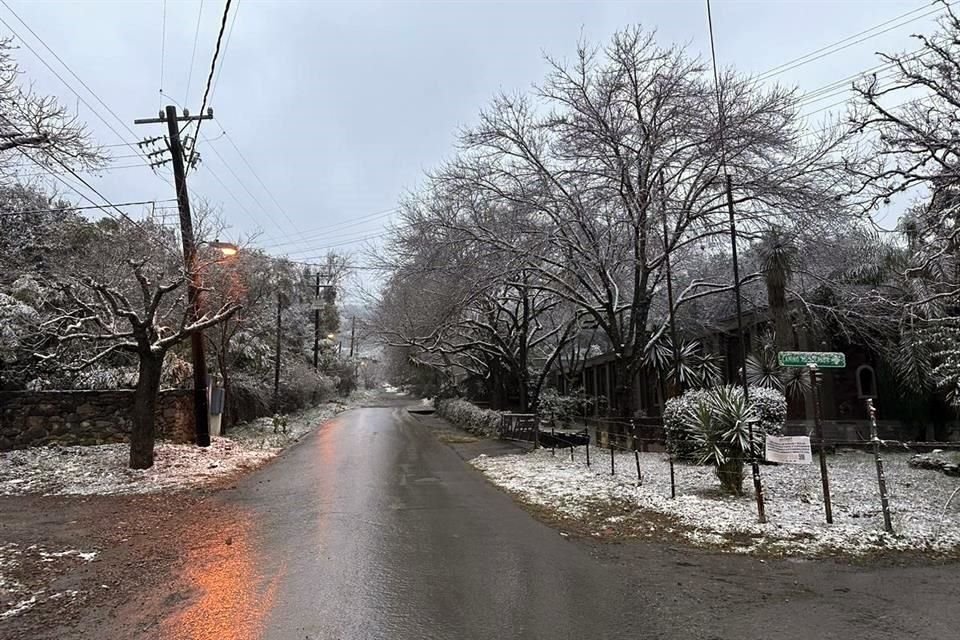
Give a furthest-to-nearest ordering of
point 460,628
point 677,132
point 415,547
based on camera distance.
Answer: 1. point 677,132
2. point 415,547
3. point 460,628

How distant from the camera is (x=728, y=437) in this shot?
8.88 m

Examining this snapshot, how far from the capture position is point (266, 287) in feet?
86.4

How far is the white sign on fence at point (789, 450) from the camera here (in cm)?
748

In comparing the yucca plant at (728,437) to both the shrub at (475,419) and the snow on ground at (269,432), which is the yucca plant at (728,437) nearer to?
the snow on ground at (269,432)

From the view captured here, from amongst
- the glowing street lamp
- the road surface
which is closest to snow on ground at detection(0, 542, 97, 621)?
the road surface

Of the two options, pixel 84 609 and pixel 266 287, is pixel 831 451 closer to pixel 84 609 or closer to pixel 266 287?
pixel 84 609

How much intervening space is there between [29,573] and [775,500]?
28.5ft

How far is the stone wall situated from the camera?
44.7 ft

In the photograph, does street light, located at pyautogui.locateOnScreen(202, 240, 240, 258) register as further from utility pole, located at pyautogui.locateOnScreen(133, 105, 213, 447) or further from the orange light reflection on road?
the orange light reflection on road

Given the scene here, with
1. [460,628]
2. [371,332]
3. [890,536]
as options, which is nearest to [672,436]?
[890,536]

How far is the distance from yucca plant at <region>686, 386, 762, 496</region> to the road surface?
2.72 m

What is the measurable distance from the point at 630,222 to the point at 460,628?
10775mm

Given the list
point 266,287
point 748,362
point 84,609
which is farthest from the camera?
point 266,287

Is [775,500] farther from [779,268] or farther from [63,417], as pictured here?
[63,417]
